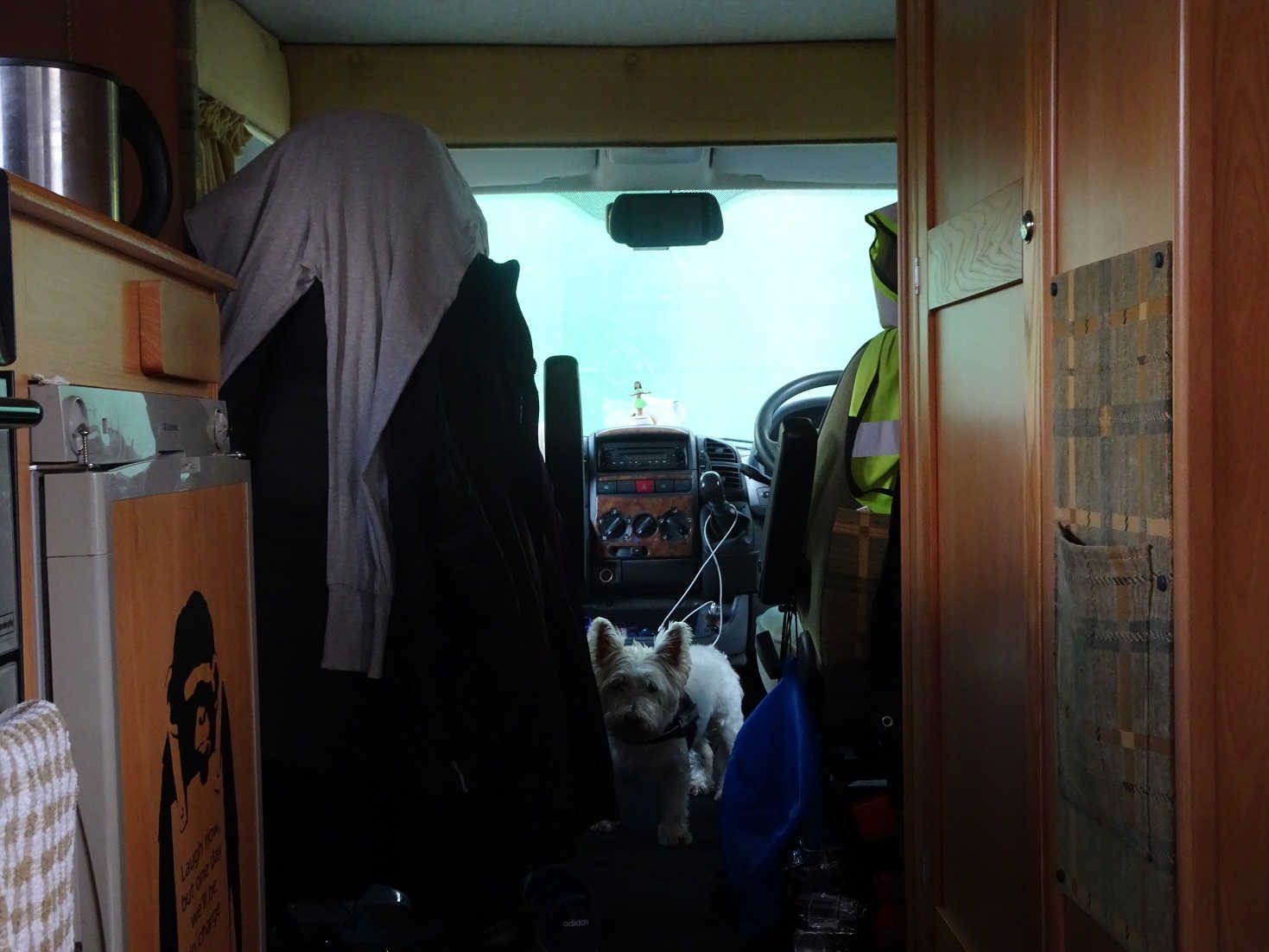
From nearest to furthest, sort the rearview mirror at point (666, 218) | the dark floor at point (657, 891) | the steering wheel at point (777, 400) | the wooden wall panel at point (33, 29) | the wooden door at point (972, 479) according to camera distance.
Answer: the wooden door at point (972, 479), the wooden wall panel at point (33, 29), the dark floor at point (657, 891), the rearview mirror at point (666, 218), the steering wheel at point (777, 400)

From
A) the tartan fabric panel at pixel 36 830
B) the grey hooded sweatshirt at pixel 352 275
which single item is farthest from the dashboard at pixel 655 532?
the tartan fabric panel at pixel 36 830

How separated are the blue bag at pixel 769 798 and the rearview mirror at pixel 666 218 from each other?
1.68 meters

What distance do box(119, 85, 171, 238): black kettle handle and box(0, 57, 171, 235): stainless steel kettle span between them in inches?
3.7

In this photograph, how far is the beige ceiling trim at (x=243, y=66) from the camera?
2660 mm

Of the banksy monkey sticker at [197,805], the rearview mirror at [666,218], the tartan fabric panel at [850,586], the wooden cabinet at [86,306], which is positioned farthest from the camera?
the rearview mirror at [666,218]

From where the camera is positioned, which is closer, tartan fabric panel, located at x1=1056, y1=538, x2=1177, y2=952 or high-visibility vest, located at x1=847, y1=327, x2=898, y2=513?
tartan fabric panel, located at x1=1056, y1=538, x2=1177, y2=952

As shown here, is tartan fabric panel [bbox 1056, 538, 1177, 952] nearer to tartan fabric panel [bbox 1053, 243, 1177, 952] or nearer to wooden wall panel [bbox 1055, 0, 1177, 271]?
tartan fabric panel [bbox 1053, 243, 1177, 952]

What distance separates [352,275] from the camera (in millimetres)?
1939

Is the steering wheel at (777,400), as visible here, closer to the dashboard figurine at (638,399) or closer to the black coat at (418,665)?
Answer: the dashboard figurine at (638,399)

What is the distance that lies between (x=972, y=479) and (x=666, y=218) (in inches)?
86.9

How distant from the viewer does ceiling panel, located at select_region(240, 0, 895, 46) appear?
2.94 m

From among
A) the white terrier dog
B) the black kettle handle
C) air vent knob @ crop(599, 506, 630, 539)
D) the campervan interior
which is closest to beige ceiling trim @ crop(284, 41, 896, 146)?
the campervan interior

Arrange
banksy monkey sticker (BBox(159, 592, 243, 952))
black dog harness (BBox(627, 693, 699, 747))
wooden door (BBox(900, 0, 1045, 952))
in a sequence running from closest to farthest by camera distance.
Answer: banksy monkey sticker (BBox(159, 592, 243, 952))
wooden door (BBox(900, 0, 1045, 952))
black dog harness (BBox(627, 693, 699, 747))

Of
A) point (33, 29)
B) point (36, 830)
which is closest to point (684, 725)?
point (33, 29)
